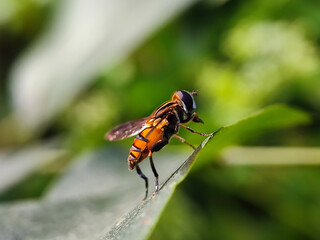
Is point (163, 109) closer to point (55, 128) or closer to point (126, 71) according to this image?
point (126, 71)

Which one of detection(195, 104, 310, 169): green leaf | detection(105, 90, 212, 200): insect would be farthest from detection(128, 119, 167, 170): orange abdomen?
detection(195, 104, 310, 169): green leaf

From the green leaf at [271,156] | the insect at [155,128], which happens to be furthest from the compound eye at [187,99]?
the green leaf at [271,156]

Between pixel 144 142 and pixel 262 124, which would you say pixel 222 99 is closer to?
pixel 262 124

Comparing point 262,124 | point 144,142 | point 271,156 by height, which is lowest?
point 271,156

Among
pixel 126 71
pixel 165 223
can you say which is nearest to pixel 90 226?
pixel 165 223

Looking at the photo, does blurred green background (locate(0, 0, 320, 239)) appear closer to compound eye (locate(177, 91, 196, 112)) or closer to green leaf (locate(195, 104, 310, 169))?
green leaf (locate(195, 104, 310, 169))

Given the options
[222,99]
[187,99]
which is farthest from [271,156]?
[187,99]

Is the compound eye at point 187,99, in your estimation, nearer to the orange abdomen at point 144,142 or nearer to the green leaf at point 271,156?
the orange abdomen at point 144,142
